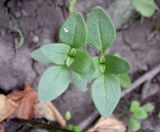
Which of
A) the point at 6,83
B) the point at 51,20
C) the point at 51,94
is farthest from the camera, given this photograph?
the point at 51,20

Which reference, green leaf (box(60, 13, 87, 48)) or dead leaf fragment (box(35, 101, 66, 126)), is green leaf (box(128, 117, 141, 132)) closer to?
dead leaf fragment (box(35, 101, 66, 126))

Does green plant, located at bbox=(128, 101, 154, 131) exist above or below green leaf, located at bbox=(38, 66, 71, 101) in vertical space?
below

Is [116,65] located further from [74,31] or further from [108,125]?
[108,125]

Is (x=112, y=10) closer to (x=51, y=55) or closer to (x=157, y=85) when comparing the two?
(x=157, y=85)

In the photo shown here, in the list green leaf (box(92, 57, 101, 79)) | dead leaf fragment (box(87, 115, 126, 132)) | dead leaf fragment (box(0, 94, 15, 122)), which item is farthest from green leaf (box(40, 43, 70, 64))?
dead leaf fragment (box(87, 115, 126, 132))

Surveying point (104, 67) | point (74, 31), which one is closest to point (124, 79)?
point (104, 67)

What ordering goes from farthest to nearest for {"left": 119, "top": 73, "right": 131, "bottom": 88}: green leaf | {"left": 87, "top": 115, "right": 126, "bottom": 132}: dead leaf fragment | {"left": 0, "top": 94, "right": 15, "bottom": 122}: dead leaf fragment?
{"left": 87, "top": 115, "right": 126, "bottom": 132}: dead leaf fragment → {"left": 119, "top": 73, "right": 131, "bottom": 88}: green leaf → {"left": 0, "top": 94, "right": 15, "bottom": 122}: dead leaf fragment

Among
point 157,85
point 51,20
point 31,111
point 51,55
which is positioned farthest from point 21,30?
point 157,85
